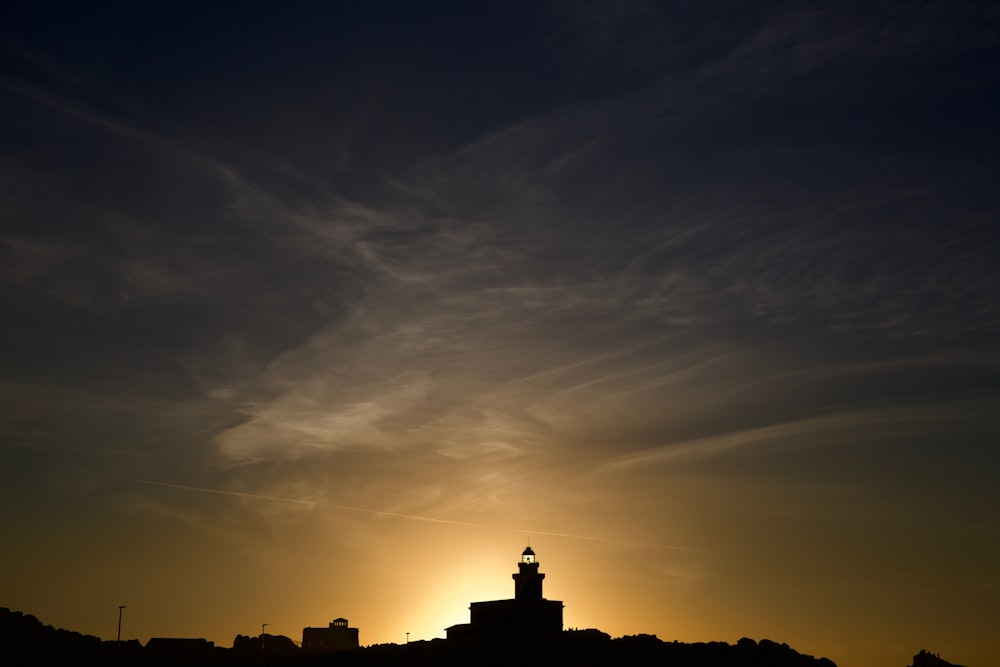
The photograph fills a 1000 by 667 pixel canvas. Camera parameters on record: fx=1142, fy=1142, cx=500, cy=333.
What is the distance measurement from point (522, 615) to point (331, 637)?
29836 mm

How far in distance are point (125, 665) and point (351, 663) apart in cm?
2644

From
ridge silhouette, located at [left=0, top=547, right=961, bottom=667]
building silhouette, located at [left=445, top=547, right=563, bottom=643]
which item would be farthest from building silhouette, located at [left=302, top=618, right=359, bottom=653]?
building silhouette, located at [left=445, top=547, right=563, bottom=643]

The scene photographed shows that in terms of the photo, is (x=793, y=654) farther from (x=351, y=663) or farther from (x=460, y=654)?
(x=351, y=663)

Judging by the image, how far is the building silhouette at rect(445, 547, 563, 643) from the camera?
99.6m

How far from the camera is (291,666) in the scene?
97.3 metres

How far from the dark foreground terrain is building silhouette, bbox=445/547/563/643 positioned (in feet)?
5.47

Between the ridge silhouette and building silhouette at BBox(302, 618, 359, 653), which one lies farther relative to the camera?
building silhouette at BBox(302, 618, 359, 653)

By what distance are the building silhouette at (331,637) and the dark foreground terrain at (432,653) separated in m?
6.52

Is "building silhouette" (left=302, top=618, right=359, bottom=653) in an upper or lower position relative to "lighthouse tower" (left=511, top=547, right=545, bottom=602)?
lower

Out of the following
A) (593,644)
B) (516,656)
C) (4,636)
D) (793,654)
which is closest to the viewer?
(516,656)

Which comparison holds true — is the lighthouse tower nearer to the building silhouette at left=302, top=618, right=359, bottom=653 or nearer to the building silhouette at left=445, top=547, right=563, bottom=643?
the building silhouette at left=445, top=547, right=563, bottom=643

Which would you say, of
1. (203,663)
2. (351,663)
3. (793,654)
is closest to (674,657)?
(793,654)

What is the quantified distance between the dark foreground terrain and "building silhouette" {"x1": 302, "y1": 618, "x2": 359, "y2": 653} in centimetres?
652

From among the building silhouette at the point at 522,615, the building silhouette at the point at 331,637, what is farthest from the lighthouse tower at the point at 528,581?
the building silhouette at the point at 331,637
